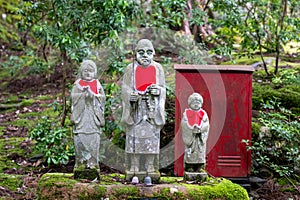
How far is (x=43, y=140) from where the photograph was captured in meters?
7.73

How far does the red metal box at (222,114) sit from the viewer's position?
7.40 metres

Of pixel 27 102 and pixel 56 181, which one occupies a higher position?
pixel 27 102

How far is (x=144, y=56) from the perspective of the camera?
18.6 ft

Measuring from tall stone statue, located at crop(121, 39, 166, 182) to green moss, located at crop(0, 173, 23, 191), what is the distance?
94.4 inches

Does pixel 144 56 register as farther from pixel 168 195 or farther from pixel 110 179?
pixel 168 195

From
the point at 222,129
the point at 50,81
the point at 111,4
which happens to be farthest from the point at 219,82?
the point at 50,81

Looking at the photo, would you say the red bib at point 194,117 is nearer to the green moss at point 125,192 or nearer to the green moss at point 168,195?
the green moss at point 168,195

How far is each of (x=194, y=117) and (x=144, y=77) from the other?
0.88 metres

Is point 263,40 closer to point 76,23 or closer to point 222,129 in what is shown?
point 222,129

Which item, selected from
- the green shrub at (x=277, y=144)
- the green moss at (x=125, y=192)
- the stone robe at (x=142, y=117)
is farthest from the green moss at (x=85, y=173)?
the green shrub at (x=277, y=144)

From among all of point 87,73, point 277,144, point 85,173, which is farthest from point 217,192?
point 277,144

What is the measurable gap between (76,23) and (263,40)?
5198 mm

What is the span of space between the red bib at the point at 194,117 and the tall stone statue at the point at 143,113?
14.4 inches

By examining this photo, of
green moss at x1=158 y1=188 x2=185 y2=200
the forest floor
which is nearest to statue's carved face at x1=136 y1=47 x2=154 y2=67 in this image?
green moss at x1=158 y1=188 x2=185 y2=200
